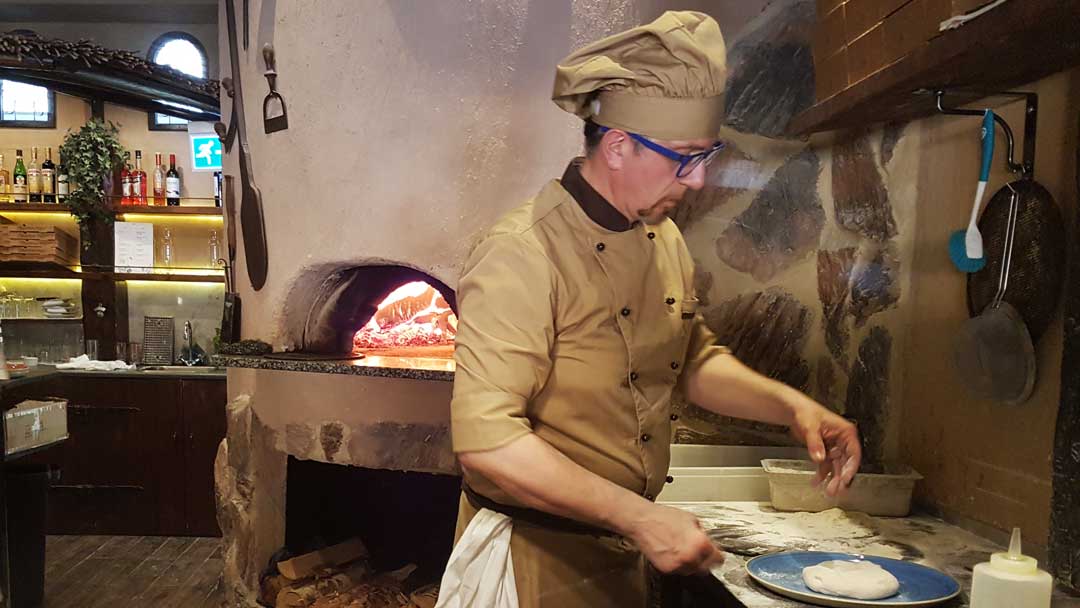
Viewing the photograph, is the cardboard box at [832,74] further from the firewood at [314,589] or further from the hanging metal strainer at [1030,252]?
the firewood at [314,589]

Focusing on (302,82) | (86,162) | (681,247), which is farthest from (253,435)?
(86,162)

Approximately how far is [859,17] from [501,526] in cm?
128

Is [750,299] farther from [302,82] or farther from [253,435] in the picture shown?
[253,435]

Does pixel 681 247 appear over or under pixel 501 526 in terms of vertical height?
over

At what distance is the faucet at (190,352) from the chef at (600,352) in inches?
180

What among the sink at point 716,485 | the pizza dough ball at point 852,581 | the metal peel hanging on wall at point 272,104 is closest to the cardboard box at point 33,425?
the metal peel hanging on wall at point 272,104

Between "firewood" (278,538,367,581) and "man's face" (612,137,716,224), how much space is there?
95.5 inches

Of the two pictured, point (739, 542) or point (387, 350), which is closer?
point (739, 542)

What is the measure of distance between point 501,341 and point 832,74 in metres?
1.11

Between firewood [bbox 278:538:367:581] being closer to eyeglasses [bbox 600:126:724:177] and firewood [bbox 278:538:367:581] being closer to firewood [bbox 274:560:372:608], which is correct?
firewood [bbox 274:560:372:608]

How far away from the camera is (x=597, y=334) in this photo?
1.46 metres

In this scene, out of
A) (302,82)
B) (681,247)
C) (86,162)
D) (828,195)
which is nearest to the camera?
(681,247)

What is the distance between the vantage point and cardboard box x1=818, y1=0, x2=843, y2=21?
1.88 m

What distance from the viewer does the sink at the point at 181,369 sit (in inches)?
203
